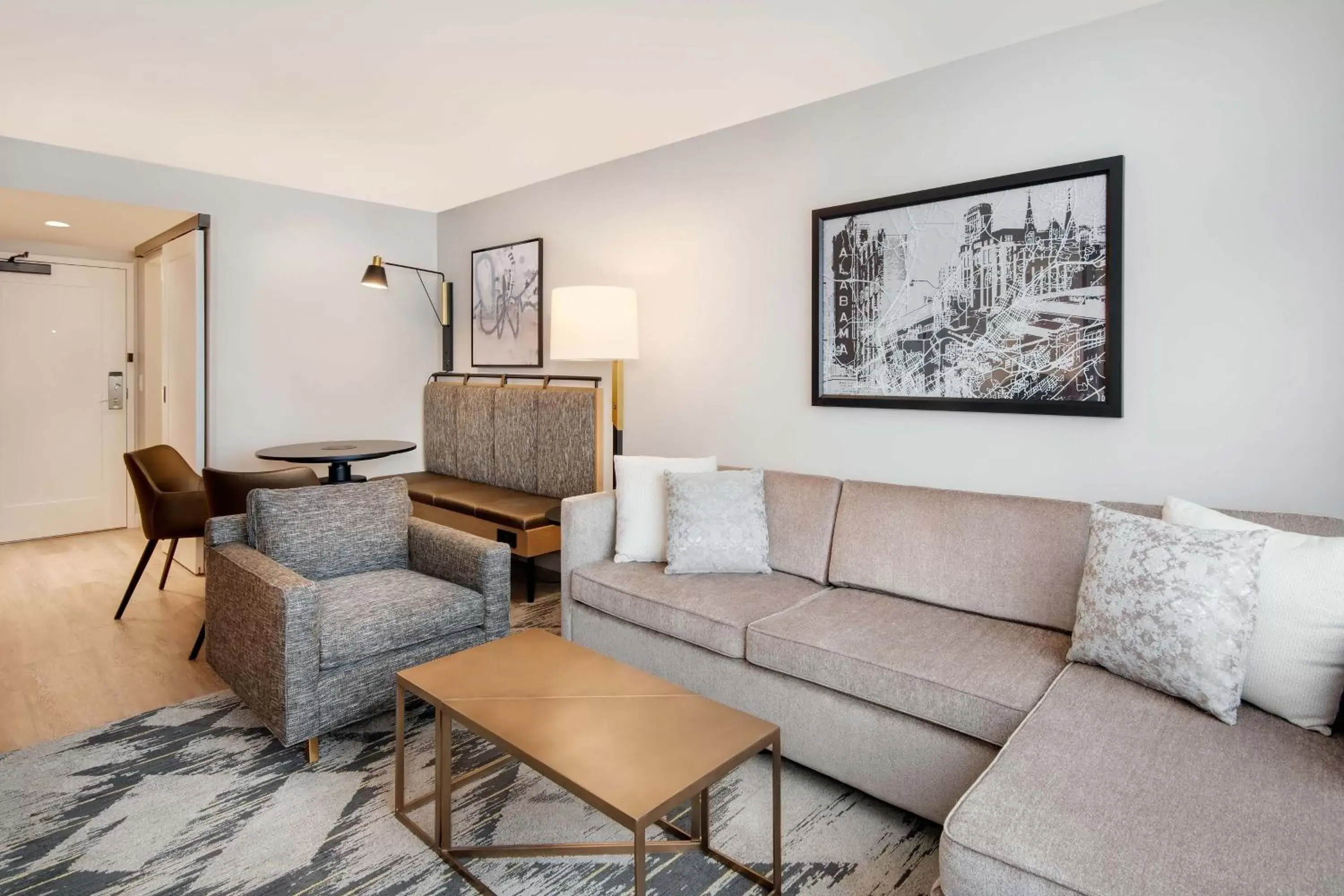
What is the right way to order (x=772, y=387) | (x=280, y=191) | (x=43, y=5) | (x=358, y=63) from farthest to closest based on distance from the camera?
(x=280, y=191), (x=772, y=387), (x=358, y=63), (x=43, y=5)

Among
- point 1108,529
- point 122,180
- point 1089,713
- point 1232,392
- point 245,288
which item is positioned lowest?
point 1089,713

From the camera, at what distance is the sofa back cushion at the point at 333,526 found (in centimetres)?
257

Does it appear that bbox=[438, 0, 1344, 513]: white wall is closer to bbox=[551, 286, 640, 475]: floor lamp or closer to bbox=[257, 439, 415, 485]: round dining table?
bbox=[551, 286, 640, 475]: floor lamp

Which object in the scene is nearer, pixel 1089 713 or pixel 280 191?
pixel 1089 713

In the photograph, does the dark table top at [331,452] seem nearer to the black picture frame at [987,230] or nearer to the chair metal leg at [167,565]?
the chair metal leg at [167,565]

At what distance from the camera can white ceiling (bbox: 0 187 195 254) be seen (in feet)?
12.8

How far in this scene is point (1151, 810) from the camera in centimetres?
127

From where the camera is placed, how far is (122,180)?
154 inches

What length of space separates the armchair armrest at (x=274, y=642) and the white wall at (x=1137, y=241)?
6.32ft

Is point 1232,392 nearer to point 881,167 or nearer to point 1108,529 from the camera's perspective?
point 1108,529

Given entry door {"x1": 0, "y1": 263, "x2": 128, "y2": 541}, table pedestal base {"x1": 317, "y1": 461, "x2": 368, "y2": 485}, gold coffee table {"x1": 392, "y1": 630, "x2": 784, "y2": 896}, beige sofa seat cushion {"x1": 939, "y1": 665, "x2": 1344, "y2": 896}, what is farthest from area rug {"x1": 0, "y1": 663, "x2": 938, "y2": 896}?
entry door {"x1": 0, "y1": 263, "x2": 128, "y2": 541}

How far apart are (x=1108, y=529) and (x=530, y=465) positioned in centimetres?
300

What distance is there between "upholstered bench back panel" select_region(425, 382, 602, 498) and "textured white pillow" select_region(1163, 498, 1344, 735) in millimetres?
2763

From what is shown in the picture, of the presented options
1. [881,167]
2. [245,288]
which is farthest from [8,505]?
[881,167]
